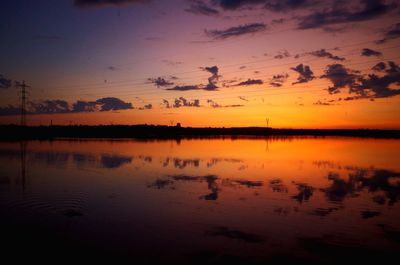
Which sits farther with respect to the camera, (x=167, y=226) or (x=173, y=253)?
(x=167, y=226)

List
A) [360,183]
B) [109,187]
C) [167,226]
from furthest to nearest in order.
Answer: [360,183]
[109,187]
[167,226]

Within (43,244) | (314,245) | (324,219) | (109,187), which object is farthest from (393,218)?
(109,187)

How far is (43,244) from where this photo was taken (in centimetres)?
1314

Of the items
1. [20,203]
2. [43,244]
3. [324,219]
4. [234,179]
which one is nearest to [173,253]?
[43,244]

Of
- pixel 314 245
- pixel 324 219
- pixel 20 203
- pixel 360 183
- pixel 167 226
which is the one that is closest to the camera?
pixel 314 245

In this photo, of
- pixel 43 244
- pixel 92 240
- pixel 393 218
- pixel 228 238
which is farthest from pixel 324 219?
pixel 43 244

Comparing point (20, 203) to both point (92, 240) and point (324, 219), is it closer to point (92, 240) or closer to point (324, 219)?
point (92, 240)

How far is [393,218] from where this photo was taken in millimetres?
17812

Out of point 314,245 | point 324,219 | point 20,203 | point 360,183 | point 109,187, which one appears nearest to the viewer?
point 314,245

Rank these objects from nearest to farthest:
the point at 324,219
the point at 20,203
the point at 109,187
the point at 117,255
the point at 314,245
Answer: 1. the point at 117,255
2. the point at 314,245
3. the point at 324,219
4. the point at 20,203
5. the point at 109,187

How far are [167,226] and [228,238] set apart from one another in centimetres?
303

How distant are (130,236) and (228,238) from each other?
375 cm

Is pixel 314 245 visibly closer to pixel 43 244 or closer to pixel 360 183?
pixel 43 244

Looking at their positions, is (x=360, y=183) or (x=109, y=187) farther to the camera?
(x=360, y=183)
